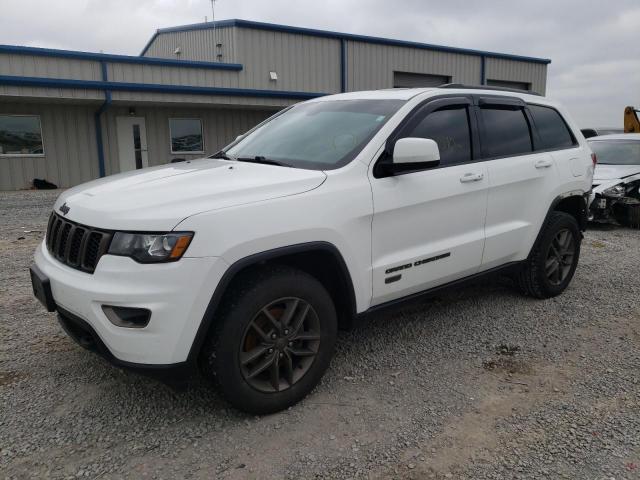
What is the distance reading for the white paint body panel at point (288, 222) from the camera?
2.60 m

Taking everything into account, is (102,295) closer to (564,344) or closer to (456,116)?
(456,116)

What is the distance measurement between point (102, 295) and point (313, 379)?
4.21ft

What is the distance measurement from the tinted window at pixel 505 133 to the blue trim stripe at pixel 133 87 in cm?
1356

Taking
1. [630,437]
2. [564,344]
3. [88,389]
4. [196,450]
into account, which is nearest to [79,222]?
[88,389]

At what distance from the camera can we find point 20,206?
11242 millimetres

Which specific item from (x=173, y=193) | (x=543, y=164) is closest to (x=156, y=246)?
(x=173, y=193)

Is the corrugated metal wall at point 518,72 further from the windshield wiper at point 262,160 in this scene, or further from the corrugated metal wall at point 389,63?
the windshield wiper at point 262,160

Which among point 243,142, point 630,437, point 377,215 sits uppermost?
point 243,142

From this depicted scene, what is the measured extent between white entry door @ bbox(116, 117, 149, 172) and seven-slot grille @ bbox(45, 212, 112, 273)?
14.8 metres

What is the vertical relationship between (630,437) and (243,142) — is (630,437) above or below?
below

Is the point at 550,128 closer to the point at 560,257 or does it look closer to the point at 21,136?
the point at 560,257

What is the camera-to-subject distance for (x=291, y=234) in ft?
9.49

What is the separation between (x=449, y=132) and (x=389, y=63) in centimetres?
1932

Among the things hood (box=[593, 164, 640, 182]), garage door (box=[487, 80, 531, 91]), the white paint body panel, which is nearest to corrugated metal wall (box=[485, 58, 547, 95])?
garage door (box=[487, 80, 531, 91])
